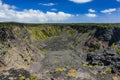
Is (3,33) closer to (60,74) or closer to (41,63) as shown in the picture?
(41,63)

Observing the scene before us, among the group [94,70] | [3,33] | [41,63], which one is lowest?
[41,63]

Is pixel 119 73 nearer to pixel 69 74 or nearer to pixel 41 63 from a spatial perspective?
pixel 69 74

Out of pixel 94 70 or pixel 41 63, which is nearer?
pixel 94 70

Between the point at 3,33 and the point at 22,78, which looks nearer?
the point at 22,78

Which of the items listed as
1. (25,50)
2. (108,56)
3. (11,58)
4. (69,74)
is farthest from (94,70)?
(25,50)

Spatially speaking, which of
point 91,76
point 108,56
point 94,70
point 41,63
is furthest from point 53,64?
point 91,76

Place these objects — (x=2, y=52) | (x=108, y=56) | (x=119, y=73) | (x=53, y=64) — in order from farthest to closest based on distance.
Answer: (x=53, y=64) → (x=108, y=56) → (x=2, y=52) → (x=119, y=73)

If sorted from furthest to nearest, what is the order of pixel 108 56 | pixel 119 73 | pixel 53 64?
pixel 53 64 < pixel 108 56 < pixel 119 73

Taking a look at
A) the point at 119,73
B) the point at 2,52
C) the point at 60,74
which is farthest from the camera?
the point at 2,52

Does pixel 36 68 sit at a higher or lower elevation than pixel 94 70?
lower
